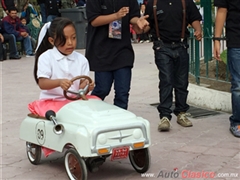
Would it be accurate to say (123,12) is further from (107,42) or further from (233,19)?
(233,19)

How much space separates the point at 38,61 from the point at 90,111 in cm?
79

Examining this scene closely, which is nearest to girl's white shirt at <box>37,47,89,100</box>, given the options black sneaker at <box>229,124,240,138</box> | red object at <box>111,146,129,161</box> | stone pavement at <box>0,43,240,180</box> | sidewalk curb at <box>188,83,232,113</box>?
stone pavement at <box>0,43,240,180</box>

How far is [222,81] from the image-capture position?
7.20 meters

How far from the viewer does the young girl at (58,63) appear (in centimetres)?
486

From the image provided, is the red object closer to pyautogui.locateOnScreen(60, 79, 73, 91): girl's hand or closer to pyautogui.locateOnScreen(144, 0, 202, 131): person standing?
pyautogui.locateOnScreen(60, 79, 73, 91): girl's hand

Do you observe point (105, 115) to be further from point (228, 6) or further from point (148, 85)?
point (148, 85)

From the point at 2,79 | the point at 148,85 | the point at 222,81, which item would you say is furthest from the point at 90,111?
the point at 2,79

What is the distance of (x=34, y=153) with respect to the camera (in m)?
5.14

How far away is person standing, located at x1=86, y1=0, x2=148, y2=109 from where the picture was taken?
5.76m

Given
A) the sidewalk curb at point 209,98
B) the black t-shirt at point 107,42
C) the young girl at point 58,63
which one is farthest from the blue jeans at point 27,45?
the young girl at point 58,63

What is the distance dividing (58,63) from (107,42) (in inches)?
40.8

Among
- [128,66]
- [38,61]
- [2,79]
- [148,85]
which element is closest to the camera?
[38,61]

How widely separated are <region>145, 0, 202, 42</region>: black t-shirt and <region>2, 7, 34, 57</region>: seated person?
925 cm

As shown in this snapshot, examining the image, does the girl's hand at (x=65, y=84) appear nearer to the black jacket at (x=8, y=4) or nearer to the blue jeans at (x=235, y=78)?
the blue jeans at (x=235, y=78)
